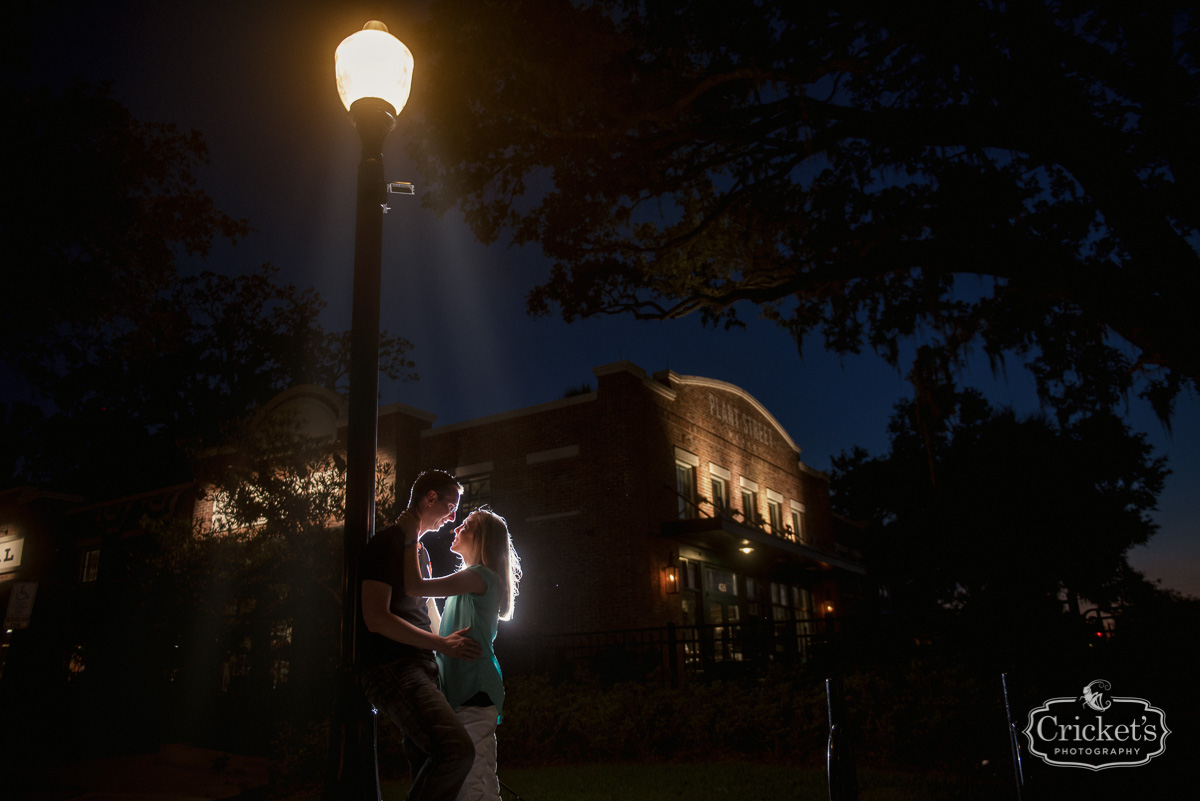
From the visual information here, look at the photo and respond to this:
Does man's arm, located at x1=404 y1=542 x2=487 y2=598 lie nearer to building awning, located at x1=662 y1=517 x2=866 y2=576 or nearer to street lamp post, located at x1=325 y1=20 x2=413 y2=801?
street lamp post, located at x1=325 y1=20 x2=413 y2=801

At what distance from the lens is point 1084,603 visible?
36.0 meters

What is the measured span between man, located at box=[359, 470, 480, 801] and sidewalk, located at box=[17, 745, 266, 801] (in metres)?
8.81

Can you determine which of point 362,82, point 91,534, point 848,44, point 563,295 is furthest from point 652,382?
point 91,534

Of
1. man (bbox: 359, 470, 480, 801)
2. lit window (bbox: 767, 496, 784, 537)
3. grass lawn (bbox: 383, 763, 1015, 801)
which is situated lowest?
grass lawn (bbox: 383, 763, 1015, 801)

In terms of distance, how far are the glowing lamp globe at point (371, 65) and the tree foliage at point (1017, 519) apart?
96.2 feet

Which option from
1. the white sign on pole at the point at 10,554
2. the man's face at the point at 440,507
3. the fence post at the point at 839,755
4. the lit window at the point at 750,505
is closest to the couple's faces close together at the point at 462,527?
the man's face at the point at 440,507

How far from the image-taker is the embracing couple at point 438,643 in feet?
11.2

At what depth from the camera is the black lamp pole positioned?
353 centimetres

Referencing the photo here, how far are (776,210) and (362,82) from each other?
32.0 feet

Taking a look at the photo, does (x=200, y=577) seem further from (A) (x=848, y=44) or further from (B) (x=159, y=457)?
(B) (x=159, y=457)

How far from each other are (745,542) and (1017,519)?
18.7m

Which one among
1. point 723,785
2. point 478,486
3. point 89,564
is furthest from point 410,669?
point 89,564

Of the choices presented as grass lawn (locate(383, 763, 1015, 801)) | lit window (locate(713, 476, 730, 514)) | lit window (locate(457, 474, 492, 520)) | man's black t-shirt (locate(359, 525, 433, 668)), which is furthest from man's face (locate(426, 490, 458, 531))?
lit window (locate(713, 476, 730, 514))

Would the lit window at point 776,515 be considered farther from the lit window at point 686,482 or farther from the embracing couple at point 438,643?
the embracing couple at point 438,643
